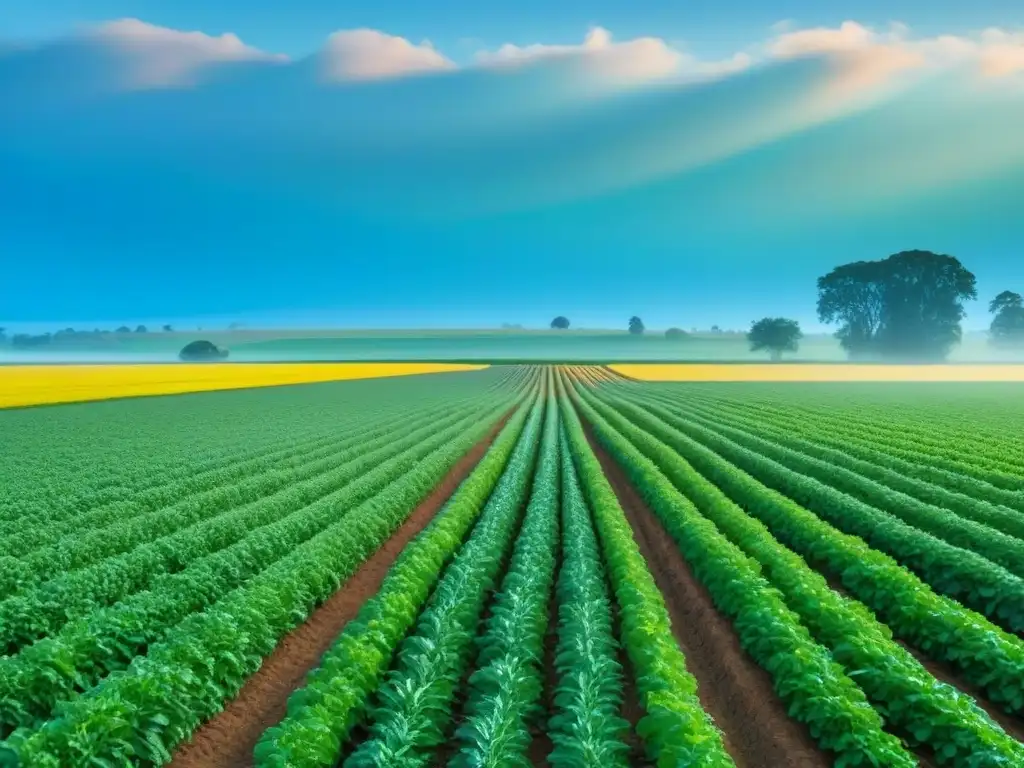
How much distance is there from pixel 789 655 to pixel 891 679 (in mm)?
1067

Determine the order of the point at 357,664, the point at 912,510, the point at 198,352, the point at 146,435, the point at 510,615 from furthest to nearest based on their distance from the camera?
the point at 198,352 → the point at 146,435 → the point at 912,510 → the point at 510,615 → the point at 357,664

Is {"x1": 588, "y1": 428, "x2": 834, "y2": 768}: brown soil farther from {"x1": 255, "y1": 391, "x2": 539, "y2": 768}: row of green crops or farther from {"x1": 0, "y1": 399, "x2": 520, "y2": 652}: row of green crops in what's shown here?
{"x1": 0, "y1": 399, "x2": 520, "y2": 652}: row of green crops

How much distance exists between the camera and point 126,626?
8.69 m

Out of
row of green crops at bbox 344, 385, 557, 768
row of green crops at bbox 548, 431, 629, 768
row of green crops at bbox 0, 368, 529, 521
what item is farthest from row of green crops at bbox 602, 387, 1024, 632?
row of green crops at bbox 0, 368, 529, 521

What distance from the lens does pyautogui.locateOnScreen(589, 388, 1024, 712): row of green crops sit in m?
7.96

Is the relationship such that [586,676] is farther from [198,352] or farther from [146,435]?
[198,352]

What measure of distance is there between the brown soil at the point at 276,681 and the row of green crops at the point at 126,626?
151cm

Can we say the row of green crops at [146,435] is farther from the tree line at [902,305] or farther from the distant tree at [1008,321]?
the distant tree at [1008,321]

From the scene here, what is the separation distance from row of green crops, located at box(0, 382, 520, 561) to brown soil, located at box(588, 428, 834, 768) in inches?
451

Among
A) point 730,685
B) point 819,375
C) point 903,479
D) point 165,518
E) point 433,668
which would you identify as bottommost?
point 730,685

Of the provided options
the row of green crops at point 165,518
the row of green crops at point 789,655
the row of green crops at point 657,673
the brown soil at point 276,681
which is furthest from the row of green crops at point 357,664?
the row of green crops at point 165,518

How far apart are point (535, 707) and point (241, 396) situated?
2076 inches

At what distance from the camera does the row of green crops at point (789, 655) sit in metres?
6.45

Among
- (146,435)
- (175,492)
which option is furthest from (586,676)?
(146,435)
